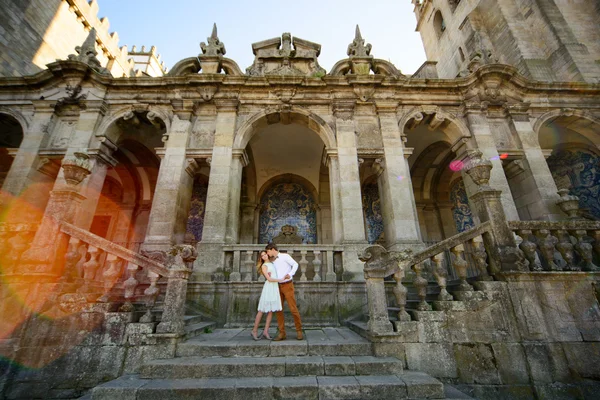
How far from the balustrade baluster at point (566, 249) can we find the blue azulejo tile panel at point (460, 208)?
6.77 meters

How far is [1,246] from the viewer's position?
4.82m

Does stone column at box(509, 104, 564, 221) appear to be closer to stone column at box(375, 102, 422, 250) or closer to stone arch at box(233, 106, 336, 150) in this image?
stone column at box(375, 102, 422, 250)

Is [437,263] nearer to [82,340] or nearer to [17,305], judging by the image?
[82,340]

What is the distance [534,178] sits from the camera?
7.84 meters

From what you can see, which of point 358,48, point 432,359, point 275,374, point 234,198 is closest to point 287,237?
point 234,198

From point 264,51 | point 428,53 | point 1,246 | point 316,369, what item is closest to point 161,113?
point 264,51

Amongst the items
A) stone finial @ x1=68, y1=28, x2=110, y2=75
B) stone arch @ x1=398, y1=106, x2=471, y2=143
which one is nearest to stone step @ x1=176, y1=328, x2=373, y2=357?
stone arch @ x1=398, y1=106, x2=471, y2=143

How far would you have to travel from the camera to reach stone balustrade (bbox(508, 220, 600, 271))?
15.8 feet

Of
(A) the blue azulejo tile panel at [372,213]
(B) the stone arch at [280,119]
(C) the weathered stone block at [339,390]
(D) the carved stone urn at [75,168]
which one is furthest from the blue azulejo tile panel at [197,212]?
(C) the weathered stone block at [339,390]

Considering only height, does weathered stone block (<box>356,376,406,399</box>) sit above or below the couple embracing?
below

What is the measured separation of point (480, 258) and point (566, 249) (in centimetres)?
166

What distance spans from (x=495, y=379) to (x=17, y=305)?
26.0ft

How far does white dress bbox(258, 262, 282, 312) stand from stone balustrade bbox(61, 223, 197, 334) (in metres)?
1.32

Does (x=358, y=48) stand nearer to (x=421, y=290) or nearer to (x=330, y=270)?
(x=330, y=270)
